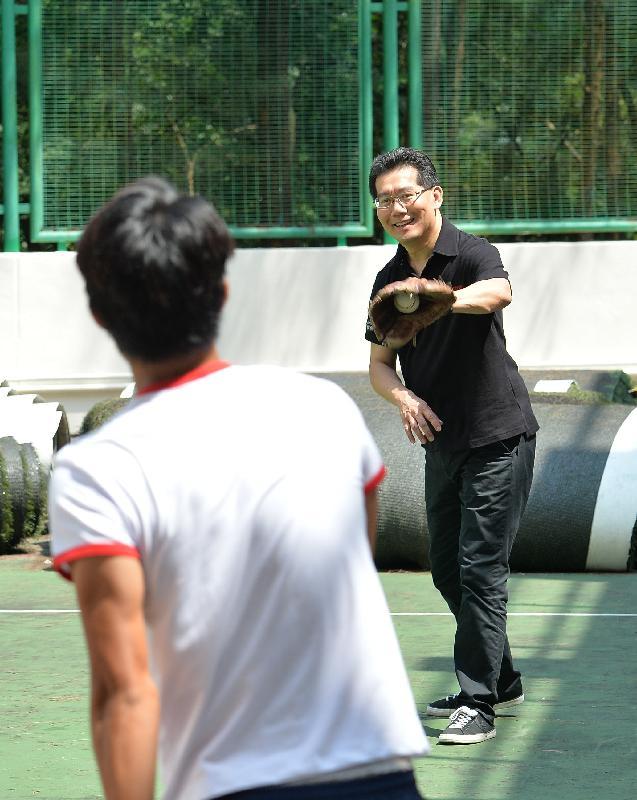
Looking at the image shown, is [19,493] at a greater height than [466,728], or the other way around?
[466,728]

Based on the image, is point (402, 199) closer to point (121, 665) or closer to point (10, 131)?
point (121, 665)

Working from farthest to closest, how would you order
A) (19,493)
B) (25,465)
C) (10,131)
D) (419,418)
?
(10,131)
(25,465)
(19,493)
(419,418)

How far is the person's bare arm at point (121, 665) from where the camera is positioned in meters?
1.85

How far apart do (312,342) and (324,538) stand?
388 inches

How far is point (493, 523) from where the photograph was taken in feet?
16.3

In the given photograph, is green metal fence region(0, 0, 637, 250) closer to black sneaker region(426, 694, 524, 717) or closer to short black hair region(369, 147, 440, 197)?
short black hair region(369, 147, 440, 197)

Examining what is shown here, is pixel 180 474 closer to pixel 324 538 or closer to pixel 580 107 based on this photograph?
pixel 324 538

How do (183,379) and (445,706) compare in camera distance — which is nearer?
(183,379)

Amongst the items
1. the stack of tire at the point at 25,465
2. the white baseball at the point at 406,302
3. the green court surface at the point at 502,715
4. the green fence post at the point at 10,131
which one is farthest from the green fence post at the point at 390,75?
the white baseball at the point at 406,302

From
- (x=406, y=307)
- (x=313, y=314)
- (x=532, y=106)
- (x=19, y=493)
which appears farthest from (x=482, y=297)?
(x=532, y=106)

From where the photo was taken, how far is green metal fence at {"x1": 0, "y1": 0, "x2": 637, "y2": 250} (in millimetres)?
11992

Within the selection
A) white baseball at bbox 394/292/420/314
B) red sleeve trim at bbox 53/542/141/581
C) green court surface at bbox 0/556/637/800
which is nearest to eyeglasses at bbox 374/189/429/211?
white baseball at bbox 394/292/420/314

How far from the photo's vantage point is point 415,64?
39.4 feet

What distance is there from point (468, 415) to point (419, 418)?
0.20m
